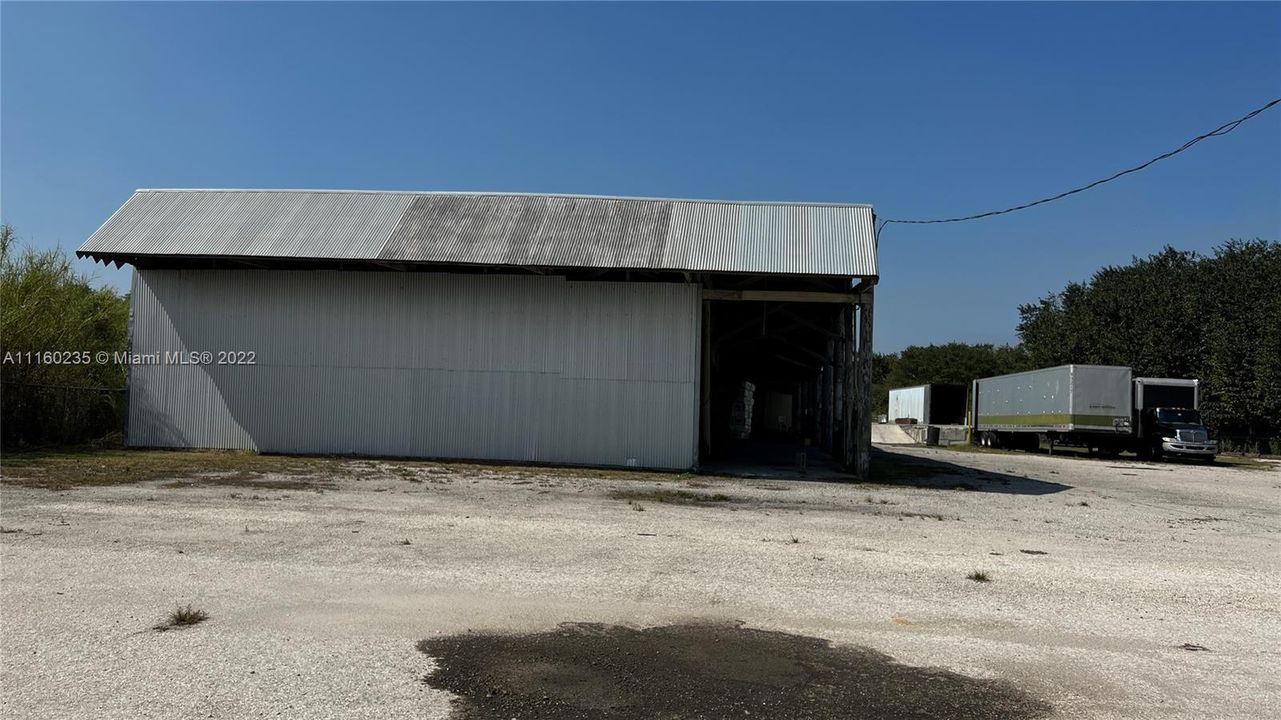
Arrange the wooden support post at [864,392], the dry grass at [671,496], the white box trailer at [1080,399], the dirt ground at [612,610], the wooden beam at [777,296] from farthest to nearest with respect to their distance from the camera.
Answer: the white box trailer at [1080,399] → the wooden beam at [777,296] → the wooden support post at [864,392] → the dry grass at [671,496] → the dirt ground at [612,610]

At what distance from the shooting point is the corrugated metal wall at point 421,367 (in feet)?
72.6

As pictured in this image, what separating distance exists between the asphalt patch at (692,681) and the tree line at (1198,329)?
46.9 meters

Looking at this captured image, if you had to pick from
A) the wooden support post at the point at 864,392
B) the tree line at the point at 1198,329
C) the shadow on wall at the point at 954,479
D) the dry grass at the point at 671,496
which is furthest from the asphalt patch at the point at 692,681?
the tree line at the point at 1198,329

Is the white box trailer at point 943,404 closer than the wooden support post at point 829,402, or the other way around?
the wooden support post at point 829,402

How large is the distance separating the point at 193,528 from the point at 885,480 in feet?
52.1

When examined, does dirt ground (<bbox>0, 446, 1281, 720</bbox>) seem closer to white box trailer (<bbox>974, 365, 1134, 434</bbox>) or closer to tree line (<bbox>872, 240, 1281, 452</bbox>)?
white box trailer (<bbox>974, 365, 1134, 434</bbox>)

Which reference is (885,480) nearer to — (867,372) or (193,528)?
(867,372)

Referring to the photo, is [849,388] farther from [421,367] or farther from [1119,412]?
[1119,412]

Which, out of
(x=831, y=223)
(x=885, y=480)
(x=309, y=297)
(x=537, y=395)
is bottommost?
(x=885, y=480)

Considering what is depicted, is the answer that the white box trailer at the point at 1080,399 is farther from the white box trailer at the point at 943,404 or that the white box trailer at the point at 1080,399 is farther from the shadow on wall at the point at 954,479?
the white box trailer at the point at 943,404

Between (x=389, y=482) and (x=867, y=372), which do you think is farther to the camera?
(x=867, y=372)

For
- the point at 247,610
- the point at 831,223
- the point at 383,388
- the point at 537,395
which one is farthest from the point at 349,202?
the point at 247,610

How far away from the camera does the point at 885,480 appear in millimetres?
21250

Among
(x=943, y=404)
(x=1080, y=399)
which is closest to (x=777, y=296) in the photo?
(x=1080, y=399)
